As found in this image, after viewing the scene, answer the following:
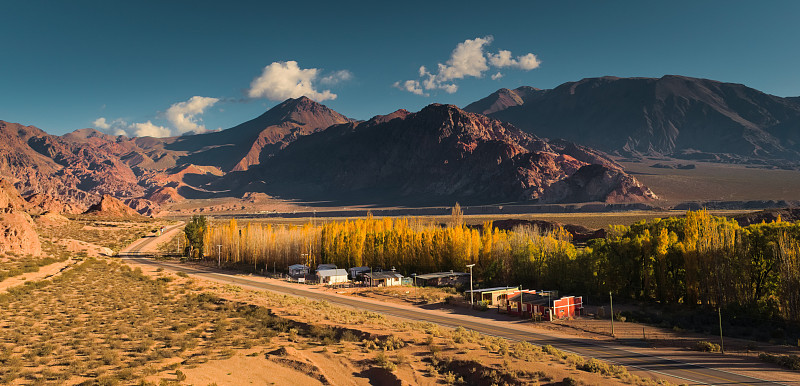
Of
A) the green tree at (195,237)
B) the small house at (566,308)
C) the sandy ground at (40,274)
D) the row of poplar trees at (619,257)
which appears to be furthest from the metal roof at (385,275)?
the green tree at (195,237)

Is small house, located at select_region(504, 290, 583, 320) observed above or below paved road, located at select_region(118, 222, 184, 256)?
below

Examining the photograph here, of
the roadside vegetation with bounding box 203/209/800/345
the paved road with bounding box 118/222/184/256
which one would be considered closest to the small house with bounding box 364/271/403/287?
the roadside vegetation with bounding box 203/209/800/345

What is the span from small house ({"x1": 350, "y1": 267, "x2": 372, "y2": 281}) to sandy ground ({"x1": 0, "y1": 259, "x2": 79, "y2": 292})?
3588 centimetres

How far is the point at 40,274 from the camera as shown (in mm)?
44000

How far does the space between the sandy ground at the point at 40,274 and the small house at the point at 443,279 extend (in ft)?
136

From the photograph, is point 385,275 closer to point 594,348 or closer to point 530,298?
point 530,298

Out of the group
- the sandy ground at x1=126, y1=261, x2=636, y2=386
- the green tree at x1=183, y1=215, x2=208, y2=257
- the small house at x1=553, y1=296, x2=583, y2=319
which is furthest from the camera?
the green tree at x1=183, y1=215, x2=208, y2=257

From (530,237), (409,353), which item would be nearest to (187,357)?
(409,353)

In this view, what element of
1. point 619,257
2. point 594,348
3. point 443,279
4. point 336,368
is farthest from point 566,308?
point 336,368

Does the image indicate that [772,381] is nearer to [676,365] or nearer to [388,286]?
[676,365]

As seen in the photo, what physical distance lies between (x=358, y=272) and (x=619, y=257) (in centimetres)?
3807

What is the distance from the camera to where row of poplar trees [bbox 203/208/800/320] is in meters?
39.8

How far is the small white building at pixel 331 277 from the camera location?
6888cm

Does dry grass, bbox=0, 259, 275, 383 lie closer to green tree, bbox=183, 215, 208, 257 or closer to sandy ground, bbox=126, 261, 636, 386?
sandy ground, bbox=126, 261, 636, 386
